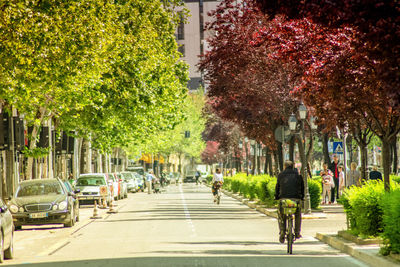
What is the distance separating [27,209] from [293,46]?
34.4 ft

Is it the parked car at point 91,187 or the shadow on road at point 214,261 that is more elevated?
the parked car at point 91,187

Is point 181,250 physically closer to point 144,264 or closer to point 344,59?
point 144,264

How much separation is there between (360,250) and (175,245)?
15.0ft

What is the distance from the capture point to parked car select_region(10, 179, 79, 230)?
77.6ft

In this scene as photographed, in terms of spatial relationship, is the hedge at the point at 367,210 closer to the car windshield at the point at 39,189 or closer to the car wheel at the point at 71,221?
the car wheel at the point at 71,221

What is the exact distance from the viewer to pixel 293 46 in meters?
17.5

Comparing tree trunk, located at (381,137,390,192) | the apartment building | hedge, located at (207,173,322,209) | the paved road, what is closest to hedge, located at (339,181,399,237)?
the paved road

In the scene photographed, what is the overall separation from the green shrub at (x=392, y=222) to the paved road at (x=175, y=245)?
0.97m

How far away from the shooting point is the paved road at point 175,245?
45.9 ft

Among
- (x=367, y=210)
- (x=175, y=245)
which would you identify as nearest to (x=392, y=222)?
(x=367, y=210)

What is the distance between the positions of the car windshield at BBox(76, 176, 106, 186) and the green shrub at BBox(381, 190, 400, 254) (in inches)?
1143

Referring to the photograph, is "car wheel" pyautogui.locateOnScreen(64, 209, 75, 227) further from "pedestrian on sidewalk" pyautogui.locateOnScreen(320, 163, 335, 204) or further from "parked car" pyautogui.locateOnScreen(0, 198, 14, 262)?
"pedestrian on sidewalk" pyautogui.locateOnScreen(320, 163, 335, 204)

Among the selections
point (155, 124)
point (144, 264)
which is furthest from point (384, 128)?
point (155, 124)

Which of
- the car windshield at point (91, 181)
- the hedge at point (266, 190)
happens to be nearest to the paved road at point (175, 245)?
the hedge at point (266, 190)
